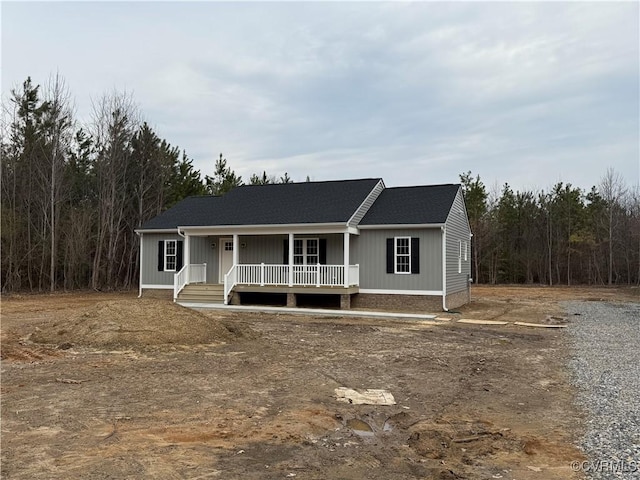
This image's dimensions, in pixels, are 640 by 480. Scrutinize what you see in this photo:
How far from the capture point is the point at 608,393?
673 cm

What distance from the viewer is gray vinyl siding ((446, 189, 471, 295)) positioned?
1770 centimetres

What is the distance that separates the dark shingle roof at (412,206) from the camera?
1717 centimetres

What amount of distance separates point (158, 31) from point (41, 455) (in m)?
12.0

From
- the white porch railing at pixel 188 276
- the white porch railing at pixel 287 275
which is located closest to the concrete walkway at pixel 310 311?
the white porch railing at pixel 287 275

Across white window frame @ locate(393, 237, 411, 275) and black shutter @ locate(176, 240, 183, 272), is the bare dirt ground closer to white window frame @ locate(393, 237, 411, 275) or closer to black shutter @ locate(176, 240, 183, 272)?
white window frame @ locate(393, 237, 411, 275)

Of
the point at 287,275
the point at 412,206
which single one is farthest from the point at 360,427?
the point at 412,206

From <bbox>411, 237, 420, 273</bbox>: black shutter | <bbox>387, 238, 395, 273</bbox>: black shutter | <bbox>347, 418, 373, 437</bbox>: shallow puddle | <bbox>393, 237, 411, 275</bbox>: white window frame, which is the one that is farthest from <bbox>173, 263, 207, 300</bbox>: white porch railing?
<bbox>347, 418, 373, 437</bbox>: shallow puddle

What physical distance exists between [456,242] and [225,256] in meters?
9.17

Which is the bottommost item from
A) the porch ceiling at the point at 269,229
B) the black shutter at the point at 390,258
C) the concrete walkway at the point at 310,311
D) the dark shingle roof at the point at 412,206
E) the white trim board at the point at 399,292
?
the concrete walkway at the point at 310,311

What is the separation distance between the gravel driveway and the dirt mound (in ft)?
22.8

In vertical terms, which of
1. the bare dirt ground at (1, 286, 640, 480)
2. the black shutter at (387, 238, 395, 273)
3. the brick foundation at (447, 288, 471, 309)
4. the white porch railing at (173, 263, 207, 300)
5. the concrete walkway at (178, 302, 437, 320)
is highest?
the black shutter at (387, 238, 395, 273)

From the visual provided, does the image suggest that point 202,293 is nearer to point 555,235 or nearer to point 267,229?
point 267,229

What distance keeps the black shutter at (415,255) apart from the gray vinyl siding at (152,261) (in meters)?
9.70

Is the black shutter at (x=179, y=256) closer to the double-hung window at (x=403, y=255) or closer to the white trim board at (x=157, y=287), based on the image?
the white trim board at (x=157, y=287)
